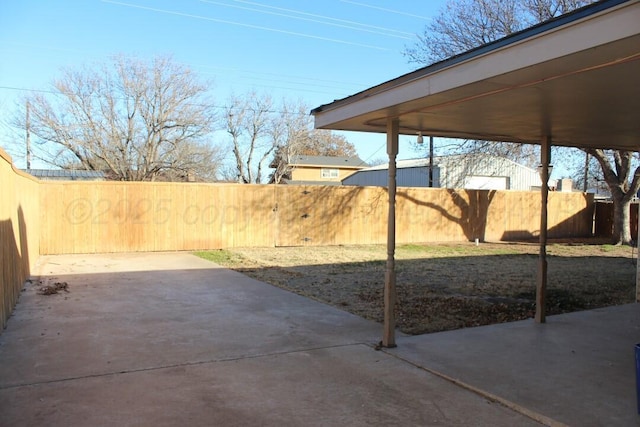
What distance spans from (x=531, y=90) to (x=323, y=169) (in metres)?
40.9

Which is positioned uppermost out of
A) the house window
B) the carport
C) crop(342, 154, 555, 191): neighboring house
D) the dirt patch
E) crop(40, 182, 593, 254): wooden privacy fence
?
the house window

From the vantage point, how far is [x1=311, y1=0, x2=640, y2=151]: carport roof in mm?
2973

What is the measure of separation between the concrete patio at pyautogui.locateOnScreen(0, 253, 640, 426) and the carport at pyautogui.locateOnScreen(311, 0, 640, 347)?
82cm

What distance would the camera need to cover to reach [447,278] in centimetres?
1057

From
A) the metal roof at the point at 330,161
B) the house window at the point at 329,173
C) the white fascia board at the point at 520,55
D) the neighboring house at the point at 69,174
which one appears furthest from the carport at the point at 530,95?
the house window at the point at 329,173

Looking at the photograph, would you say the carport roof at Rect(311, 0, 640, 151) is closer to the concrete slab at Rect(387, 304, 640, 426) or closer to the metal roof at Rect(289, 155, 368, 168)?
the concrete slab at Rect(387, 304, 640, 426)

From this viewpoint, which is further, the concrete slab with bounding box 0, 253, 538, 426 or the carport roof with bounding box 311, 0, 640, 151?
→ the concrete slab with bounding box 0, 253, 538, 426

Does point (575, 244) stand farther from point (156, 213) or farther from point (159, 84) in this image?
point (159, 84)

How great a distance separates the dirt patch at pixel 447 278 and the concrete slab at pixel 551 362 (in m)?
0.69

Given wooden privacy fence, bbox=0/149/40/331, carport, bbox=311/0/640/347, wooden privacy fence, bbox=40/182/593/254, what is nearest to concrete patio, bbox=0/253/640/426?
wooden privacy fence, bbox=0/149/40/331

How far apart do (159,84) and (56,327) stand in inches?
730

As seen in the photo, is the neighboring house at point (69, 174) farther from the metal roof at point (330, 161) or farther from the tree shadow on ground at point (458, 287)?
the metal roof at point (330, 161)

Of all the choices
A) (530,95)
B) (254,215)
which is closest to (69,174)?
(254,215)

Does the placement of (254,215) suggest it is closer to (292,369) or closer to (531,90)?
(292,369)
